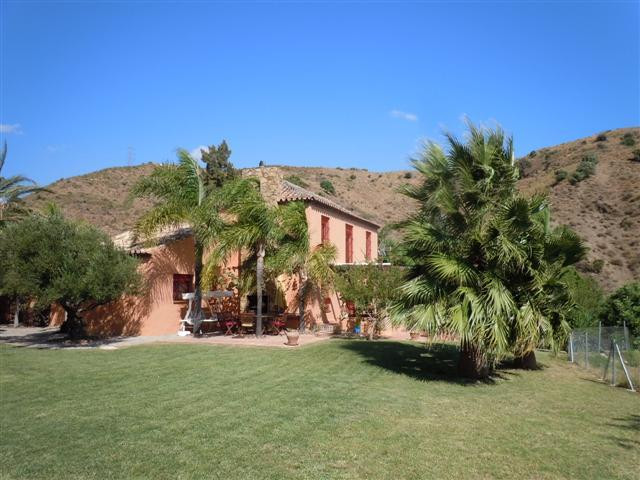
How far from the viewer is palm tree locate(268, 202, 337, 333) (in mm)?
18734

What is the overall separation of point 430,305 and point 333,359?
12.2ft

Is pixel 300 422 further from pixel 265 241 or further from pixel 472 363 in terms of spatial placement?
pixel 265 241

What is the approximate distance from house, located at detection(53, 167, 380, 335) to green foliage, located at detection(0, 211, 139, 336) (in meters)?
2.55

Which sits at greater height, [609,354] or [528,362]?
[609,354]

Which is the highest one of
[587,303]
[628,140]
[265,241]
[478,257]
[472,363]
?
[628,140]

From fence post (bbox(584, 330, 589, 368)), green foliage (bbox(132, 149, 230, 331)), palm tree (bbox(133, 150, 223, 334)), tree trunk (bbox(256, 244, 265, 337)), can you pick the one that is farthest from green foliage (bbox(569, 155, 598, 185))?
palm tree (bbox(133, 150, 223, 334))

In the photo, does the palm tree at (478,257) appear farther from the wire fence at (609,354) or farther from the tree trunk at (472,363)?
the wire fence at (609,354)

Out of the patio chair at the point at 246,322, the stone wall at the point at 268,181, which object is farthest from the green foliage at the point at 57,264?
the stone wall at the point at 268,181

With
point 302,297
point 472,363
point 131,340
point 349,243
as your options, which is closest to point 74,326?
point 131,340

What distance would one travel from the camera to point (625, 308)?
19.3 metres

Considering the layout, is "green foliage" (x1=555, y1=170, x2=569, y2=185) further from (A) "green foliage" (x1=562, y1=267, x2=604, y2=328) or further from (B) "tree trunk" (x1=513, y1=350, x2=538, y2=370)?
(B) "tree trunk" (x1=513, y1=350, x2=538, y2=370)

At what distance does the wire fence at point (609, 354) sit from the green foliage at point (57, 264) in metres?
13.2

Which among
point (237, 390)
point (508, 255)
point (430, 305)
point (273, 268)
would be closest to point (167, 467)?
point (237, 390)

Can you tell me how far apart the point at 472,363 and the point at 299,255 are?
8.67 metres
